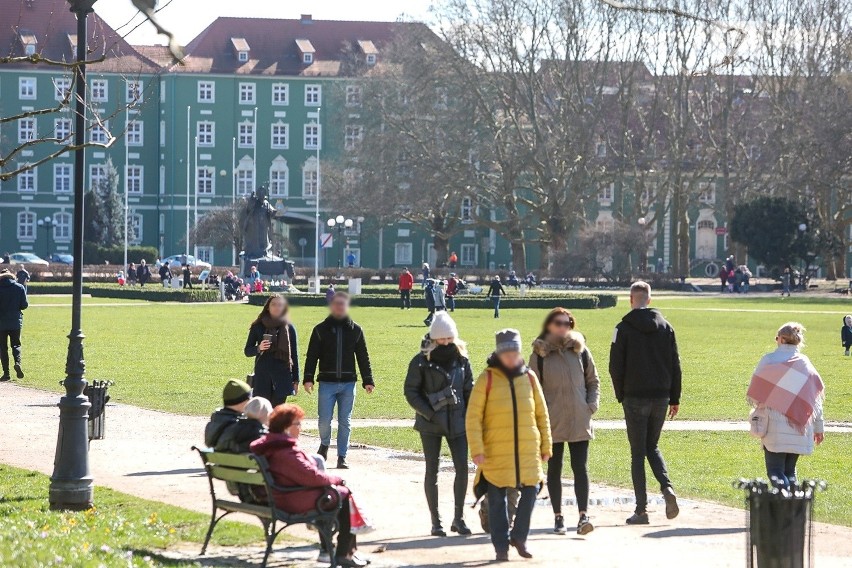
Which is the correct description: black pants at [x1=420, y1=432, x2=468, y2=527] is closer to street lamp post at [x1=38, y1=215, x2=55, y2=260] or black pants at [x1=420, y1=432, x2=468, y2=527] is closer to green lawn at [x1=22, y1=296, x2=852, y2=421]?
green lawn at [x1=22, y1=296, x2=852, y2=421]

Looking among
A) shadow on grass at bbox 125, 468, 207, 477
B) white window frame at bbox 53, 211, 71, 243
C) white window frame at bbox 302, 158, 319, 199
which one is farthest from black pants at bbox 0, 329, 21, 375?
white window frame at bbox 302, 158, 319, 199

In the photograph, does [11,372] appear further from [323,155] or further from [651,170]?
[323,155]

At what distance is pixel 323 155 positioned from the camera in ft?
363

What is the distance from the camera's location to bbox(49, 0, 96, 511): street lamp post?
1223 cm

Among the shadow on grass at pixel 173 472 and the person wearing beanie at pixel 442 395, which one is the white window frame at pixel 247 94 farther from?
the person wearing beanie at pixel 442 395

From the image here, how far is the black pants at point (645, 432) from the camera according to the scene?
40.5 ft

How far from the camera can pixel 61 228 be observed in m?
107

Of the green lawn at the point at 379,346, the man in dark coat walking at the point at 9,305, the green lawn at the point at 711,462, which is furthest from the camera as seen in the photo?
the man in dark coat walking at the point at 9,305

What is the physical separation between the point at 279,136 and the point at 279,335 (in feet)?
317

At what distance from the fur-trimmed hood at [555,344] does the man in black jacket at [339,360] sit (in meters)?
3.32

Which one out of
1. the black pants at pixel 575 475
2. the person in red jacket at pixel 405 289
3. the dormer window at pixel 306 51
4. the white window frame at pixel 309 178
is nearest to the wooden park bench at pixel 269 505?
the black pants at pixel 575 475

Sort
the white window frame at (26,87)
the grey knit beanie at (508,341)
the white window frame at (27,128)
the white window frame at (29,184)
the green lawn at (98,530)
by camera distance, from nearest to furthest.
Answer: the green lawn at (98,530) < the grey knit beanie at (508,341) < the white window frame at (27,128) < the white window frame at (26,87) < the white window frame at (29,184)

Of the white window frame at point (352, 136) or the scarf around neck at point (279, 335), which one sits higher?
the white window frame at point (352, 136)

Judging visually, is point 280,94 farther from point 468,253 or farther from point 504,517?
point 504,517
